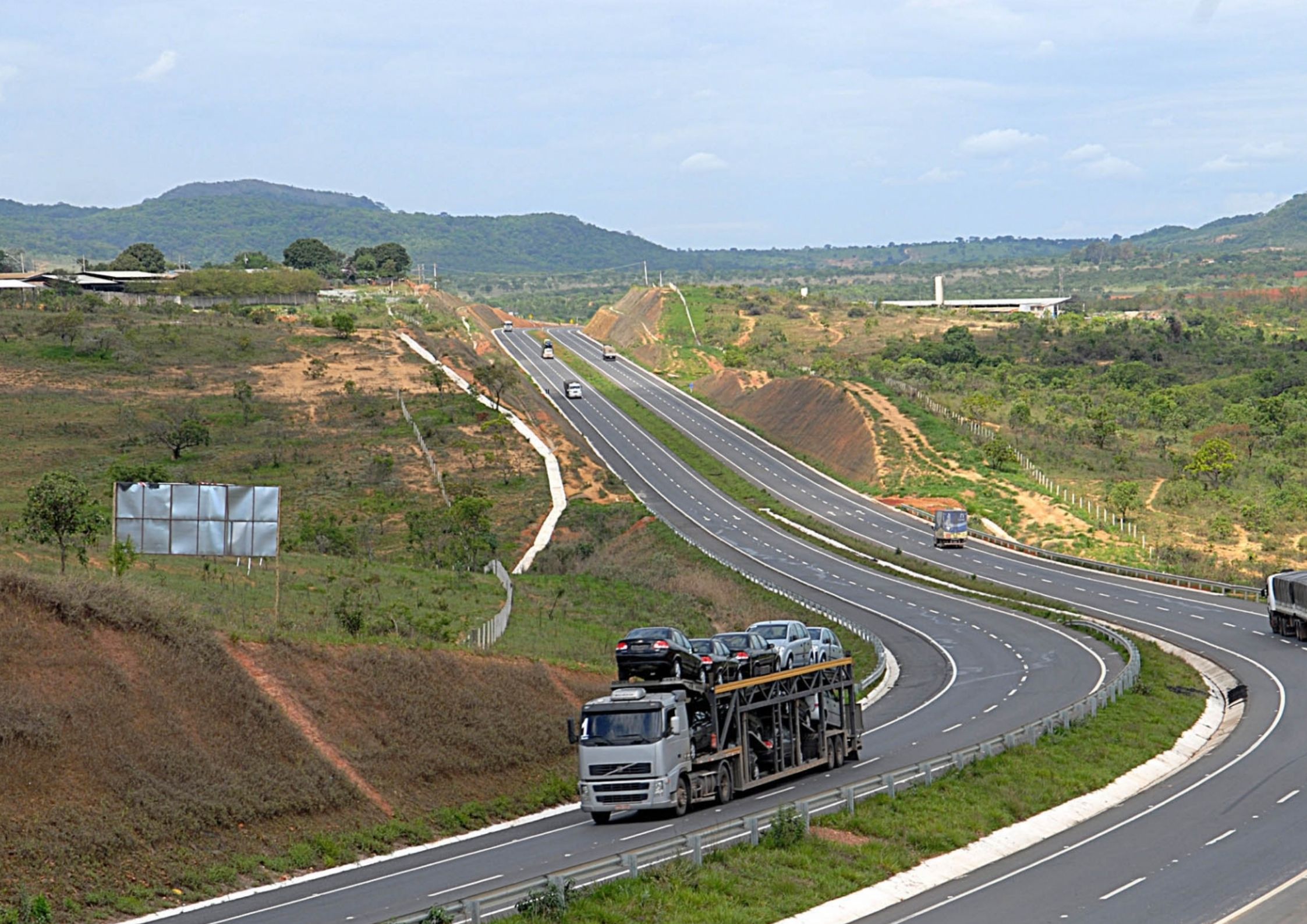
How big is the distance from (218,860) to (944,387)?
408 ft

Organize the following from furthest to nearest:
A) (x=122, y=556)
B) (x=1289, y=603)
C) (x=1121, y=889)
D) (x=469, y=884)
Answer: (x=1289, y=603)
(x=122, y=556)
(x=469, y=884)
(x=1121, y=889)

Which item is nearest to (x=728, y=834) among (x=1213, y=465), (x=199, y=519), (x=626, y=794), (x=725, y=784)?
(x=626, y=794)

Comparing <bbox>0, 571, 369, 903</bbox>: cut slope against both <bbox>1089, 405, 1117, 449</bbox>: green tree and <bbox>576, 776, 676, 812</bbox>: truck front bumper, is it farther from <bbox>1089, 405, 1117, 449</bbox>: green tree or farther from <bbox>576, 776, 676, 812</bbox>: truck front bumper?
<bbox>1089, 405, 1117, 449</bbox>: green tree

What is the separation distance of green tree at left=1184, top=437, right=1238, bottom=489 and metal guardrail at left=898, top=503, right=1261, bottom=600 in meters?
16.6

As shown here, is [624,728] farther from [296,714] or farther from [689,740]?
[296,714]

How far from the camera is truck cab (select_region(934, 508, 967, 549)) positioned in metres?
86.2

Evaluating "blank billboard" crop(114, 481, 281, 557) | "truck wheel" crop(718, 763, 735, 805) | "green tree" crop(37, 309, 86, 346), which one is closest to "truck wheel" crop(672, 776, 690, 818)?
"truck wheel" crop(718, 763, 735, 805)

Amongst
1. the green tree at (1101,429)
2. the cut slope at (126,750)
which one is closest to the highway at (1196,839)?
the cut slope at (126,750)

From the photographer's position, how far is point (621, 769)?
29.0 m

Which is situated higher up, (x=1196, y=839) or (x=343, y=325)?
(x=343, y=325)

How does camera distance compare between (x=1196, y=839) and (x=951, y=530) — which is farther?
(x=951, y=530)

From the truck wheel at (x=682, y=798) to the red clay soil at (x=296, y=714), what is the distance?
6.03m

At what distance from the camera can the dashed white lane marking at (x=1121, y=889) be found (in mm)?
23672

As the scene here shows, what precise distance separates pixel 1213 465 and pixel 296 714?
3081 inches
